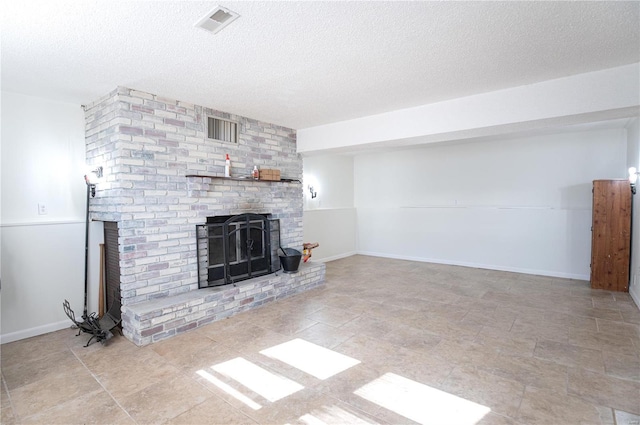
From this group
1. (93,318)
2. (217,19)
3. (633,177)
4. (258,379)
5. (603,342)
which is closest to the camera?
(217,19)

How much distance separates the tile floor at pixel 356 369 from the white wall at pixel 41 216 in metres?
0.36

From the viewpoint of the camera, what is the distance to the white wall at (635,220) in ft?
13.6

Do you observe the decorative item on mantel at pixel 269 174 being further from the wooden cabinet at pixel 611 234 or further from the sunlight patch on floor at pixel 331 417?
the wooden cabinet at pixel 611 234

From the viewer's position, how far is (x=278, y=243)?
15.9 feet

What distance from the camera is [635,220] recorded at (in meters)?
4.40

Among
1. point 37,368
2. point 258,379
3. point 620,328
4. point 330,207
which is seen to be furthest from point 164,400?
point 330,207

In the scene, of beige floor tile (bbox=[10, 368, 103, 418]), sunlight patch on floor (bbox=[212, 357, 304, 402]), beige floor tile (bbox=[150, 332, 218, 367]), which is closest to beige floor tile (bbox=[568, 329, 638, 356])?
sunlight patch on floor (bbox=[212, 357, 304, 402])

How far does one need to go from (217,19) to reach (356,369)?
2.71m

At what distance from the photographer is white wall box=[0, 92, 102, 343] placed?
323 cm

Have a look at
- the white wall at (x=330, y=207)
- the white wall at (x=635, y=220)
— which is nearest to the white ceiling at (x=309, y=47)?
the white wall at (x=635, y=220)

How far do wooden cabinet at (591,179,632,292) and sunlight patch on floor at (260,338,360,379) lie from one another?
440 cm

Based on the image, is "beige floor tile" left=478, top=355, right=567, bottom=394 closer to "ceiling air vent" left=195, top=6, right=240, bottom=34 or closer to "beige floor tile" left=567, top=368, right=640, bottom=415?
"beige floor tile" left=567, top=368, right=640, bottom=415

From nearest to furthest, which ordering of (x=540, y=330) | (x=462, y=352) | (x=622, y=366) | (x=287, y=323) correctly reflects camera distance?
(x=622, y=366), (x=462, y=352), (x=540, y=330), (x=287, y=323)

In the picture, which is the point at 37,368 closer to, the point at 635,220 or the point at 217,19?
the point at 217,19
